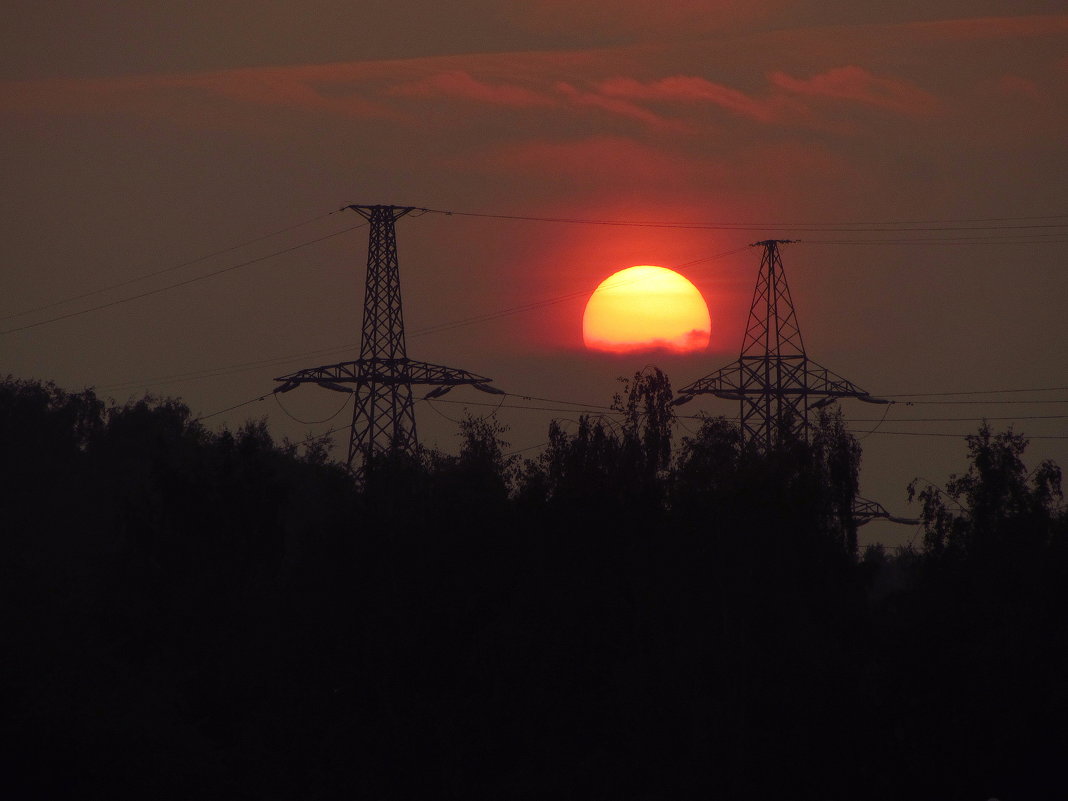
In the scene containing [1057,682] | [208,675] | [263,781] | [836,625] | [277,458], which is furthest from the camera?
[277,458]

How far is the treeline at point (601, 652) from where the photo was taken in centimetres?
4203

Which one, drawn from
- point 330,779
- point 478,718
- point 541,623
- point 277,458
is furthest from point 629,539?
point 277,458

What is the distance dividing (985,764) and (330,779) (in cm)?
1808

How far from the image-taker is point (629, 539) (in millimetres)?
47500

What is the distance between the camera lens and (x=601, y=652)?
46000 mm

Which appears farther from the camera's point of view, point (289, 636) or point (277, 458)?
point (277, 458)

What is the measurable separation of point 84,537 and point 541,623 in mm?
48585

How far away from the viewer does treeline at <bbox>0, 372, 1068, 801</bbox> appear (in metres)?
42.0

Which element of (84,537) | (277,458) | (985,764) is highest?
(277,458)

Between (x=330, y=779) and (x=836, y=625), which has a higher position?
(x=836, y=625)

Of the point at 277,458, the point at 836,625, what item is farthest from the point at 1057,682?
the point at 277,458

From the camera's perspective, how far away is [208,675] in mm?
54781

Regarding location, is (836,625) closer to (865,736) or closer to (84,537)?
(865,736)

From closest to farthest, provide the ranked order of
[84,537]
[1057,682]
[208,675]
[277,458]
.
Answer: [1057,682] → [208,675] → [84,537] → [277,458]
